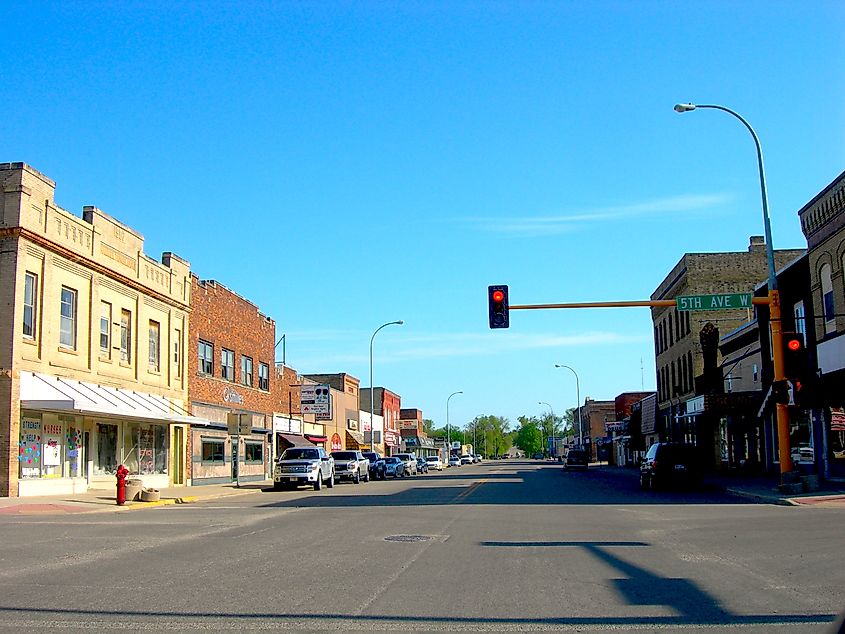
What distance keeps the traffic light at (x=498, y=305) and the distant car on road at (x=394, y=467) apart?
33608 mm

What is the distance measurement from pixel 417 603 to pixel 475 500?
61.4 ft

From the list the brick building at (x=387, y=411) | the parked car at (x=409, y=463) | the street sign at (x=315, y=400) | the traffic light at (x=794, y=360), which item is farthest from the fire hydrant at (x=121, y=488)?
the brick building at (x=387, y=411)

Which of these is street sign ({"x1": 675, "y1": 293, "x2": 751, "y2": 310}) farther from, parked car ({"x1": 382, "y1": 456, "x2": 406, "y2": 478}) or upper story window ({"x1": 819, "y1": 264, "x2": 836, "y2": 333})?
parked car ({"x1": 382, "y1": 456, "x2": 406, "y2": 478})

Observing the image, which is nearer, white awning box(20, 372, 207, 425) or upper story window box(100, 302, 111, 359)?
white awning box(20, 372, 207, 425)

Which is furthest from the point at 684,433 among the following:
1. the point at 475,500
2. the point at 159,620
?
the point at 159,620

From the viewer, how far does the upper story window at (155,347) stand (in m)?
38.4

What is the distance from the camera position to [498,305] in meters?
25.0

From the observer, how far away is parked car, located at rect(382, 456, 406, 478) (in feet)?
191

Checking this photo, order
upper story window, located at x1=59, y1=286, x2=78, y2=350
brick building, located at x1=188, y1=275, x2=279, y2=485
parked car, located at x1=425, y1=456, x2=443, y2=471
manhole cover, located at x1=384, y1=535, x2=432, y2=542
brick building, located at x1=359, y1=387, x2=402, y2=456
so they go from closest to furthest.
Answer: manhole cover, located at x1=384, y1=535, x2=432, y2=542 → upper story window, located at x1=59, y1=286, x2=78, y2=350 → brick building, located at x1=188, y1=275, x2=279, y2=485 → parked car, located at x1=425, y1=456, x2=443, y2=471 → brick building, located at x1=359, y1=387, x2=402, y2=456

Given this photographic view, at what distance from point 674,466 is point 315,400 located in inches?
1209

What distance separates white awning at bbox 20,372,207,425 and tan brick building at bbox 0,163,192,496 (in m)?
0.05

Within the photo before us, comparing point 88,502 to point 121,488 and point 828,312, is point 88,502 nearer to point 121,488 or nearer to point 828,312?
point 121,488

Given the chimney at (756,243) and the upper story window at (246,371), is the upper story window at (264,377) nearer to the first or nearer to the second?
the upper story window at (246,371)

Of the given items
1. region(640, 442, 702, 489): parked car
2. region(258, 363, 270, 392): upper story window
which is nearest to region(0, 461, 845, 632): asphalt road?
region(640, 442, 702, 489): parked car
